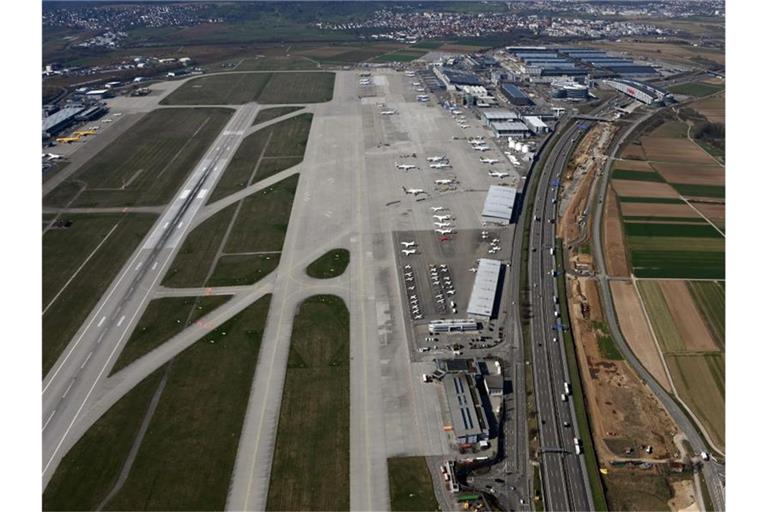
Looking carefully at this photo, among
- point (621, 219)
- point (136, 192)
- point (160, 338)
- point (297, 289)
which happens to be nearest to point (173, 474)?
point (160, 338)

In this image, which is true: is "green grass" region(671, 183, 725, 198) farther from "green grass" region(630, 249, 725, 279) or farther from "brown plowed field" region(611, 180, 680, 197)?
"green grass" region(630, 249, 725, 279)

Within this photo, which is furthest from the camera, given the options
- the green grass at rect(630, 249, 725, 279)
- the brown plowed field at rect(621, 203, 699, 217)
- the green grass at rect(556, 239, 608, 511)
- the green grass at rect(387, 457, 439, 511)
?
the brown plowed field at rect(621, 203, 699, 217)

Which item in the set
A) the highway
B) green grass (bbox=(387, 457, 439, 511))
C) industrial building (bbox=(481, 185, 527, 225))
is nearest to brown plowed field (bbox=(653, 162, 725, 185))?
industrial building (bbox=(481, 185, 527, 225))

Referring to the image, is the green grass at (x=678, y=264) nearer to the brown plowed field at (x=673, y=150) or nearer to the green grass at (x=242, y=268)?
the brown plowed field at (x=673, y=150)

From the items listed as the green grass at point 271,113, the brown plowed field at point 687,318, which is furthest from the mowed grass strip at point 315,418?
the green grass at point 271,113

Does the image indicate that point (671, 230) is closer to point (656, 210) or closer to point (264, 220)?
point (656, 210)

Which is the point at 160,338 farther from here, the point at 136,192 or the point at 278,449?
the point at 136,192
